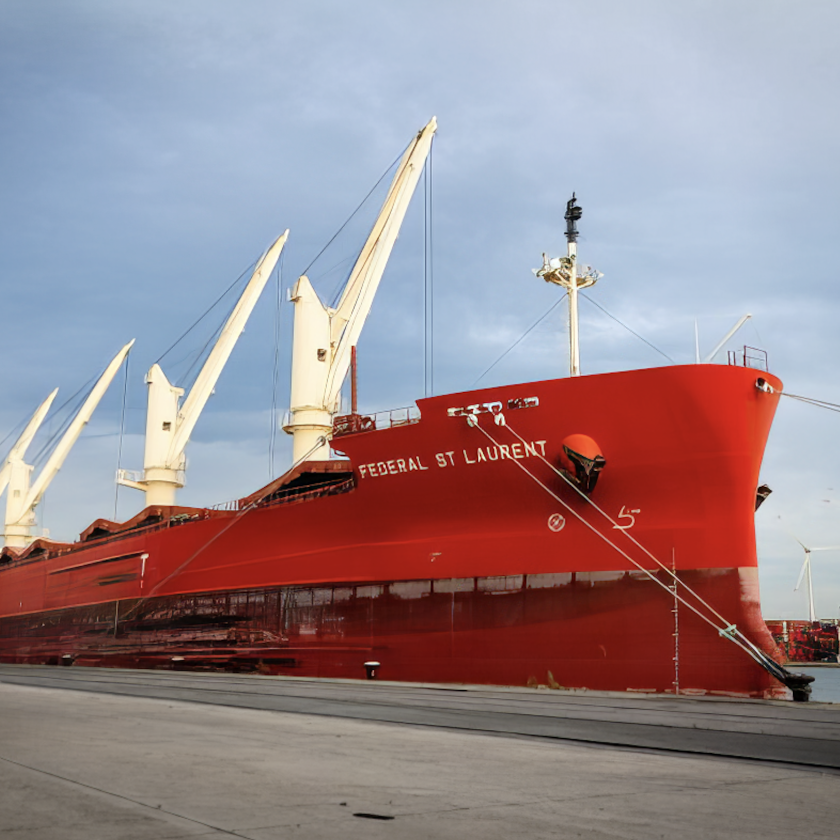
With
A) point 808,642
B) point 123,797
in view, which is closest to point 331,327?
point 123,797

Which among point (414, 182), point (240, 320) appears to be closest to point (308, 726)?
point (414, 182)

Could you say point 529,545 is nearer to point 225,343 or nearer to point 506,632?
point 506,632

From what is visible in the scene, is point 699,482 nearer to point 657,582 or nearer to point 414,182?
point 657,582

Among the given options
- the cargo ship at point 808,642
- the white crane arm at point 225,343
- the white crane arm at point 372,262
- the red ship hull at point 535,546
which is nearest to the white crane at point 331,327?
the white crane arm at point 372,262

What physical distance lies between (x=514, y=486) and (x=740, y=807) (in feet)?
42.2

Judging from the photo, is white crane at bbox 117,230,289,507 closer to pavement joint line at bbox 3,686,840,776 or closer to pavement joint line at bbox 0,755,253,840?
pavement joint line at bbox 3,686,840,776

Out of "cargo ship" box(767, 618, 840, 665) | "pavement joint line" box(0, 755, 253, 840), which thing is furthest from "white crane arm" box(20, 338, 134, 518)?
"cargo ship" box(767, 618, 840, 665)

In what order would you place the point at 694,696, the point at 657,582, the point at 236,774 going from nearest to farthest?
the point at 236,774
the point at 694,696
the point at 657,582

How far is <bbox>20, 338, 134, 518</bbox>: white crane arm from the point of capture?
4516 centimetres

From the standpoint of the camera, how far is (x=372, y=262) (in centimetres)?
2856

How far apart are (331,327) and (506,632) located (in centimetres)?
1357

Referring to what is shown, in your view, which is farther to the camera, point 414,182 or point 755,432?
point 414,182

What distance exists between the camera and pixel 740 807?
5355 mm

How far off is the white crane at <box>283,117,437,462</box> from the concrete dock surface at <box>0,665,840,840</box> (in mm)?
15390
